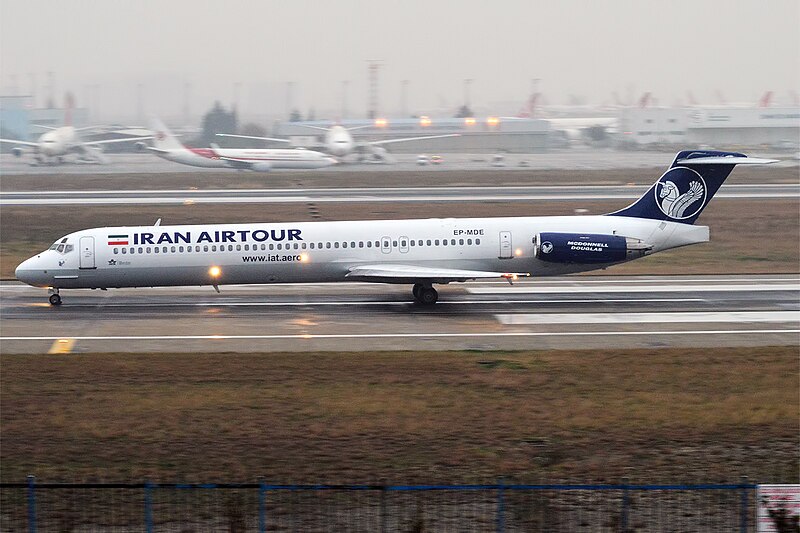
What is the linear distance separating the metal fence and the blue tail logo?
21.7 m

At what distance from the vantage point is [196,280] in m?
34.4

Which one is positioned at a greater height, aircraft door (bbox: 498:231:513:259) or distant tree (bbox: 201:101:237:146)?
distant tree (bbox: 201:101:237:146)

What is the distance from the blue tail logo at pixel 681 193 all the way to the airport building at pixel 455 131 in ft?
231

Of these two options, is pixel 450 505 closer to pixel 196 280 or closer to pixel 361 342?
pixel 361 342

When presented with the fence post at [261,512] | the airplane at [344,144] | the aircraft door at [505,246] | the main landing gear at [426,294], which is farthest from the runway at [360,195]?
the fence post at [261,512]

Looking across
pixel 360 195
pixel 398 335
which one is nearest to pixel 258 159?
pixel 360 195

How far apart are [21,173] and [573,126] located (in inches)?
2611

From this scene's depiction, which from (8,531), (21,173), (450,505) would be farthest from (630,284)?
(21,173)

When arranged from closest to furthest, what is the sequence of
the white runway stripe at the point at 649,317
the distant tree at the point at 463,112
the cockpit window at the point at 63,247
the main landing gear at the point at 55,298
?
the white runway stripe at the point at 649,317 < the cockpit window at the point at 63,247 < the main landing gear at the point at 55,298 < the distant tree at the point at 463,112

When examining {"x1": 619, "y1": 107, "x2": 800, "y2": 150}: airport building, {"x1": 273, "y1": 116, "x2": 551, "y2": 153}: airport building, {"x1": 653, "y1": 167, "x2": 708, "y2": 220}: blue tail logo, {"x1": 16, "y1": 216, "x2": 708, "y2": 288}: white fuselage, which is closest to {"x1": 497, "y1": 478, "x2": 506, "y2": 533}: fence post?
{"x1": 16, "y1": 216, "x2": 708, "y2": 288}: white fuselage

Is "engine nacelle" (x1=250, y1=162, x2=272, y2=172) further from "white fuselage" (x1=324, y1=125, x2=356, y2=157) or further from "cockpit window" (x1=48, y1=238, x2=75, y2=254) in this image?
"cockpit window" (x1=48, y1=238, x2=75, y2=254)

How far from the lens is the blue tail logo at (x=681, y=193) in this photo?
35438 mm

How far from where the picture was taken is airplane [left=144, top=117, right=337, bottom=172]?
85.6 m

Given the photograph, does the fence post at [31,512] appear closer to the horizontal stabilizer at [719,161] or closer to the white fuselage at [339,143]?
the horizontal stabilizer at [719,161]
